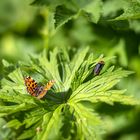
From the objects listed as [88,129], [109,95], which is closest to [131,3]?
[109,95]

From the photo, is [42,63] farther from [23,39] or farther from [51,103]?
[23,39]

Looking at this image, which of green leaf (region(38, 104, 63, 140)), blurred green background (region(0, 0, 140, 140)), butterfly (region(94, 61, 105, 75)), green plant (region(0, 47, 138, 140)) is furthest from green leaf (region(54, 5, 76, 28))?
green leaf (region(38, 104, 63, 140))

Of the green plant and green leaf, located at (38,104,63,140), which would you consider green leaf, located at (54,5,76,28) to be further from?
green leaf, located at (38,104,63,140)

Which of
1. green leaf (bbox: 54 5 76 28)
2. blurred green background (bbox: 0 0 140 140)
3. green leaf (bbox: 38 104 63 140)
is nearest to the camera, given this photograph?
green leaf (bbox: 38 104 63 140)

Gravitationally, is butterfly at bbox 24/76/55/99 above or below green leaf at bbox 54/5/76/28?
below

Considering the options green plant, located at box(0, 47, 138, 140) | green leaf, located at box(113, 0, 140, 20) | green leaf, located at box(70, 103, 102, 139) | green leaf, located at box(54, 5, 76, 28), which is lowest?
green leaf, located at box(70, 103, 102, 139)

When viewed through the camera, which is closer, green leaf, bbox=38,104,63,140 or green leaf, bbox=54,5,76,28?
green leaf, bbox=38,104,63,140

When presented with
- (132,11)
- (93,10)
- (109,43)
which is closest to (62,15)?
(93,10)

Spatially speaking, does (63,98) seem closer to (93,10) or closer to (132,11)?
(132,11)
